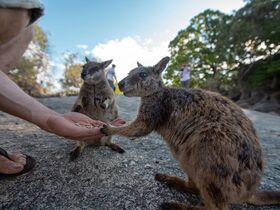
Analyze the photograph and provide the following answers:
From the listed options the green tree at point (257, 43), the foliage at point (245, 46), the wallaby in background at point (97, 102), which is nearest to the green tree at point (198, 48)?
the foliage at point (245, 46)

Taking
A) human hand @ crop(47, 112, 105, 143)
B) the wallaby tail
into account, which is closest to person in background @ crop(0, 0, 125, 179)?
human hand @ crop(47, 112, 105, 143)

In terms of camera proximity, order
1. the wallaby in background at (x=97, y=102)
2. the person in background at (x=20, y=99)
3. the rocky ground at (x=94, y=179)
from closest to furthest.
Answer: the person in background at (x=20, y=99) → the rocky ground at (x=94, y=179) → the wallaby in background at (x=97, y=102)

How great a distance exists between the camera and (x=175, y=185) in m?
2.65

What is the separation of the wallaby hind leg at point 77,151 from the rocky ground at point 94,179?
6cm

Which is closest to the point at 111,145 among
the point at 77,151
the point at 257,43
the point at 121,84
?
the point at 77,151

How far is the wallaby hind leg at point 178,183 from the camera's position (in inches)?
101

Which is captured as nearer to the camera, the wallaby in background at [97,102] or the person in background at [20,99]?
the person in background at [20,99]

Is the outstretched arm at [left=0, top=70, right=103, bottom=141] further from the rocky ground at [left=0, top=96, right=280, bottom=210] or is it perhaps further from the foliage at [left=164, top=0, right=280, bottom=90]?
the foliage at [left=164, top=0, right=280, bottom=90]

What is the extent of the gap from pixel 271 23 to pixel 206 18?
10449 mm

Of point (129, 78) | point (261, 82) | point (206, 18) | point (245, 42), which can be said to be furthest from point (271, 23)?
point (129, 78)

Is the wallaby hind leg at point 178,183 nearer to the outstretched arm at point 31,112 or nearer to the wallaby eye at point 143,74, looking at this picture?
the outstretched arm at point 31,112

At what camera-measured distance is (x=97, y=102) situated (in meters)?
3.72

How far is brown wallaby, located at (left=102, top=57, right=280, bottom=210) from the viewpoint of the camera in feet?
6.63

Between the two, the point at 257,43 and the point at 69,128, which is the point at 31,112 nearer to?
the point at 69,128
